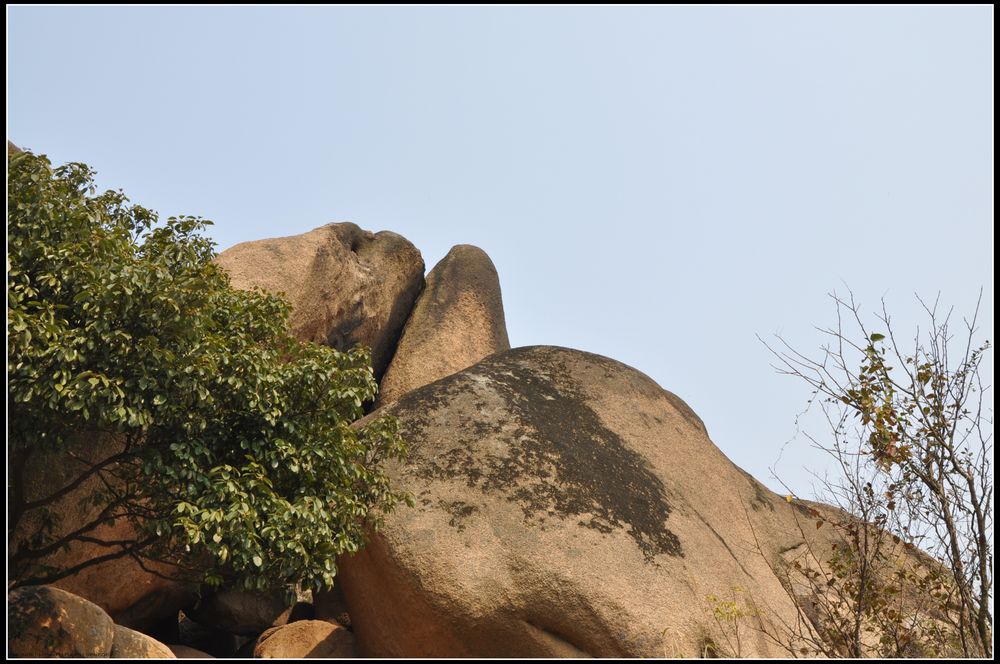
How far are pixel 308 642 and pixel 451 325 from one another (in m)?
8.51

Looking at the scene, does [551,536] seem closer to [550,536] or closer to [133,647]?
[550,536]

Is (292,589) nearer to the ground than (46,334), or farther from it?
nearer to the ground

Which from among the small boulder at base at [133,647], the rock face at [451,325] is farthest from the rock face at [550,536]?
the rock face at [451,325]

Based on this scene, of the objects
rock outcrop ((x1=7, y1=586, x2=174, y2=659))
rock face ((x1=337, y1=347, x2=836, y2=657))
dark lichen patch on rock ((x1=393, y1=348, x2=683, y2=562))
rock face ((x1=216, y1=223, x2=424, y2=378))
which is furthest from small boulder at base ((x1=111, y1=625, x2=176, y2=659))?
rock face ((x1=216, y1=223, x2=424, y2=378))

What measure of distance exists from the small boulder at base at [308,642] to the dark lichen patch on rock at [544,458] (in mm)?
2598

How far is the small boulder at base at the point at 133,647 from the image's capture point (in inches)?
364

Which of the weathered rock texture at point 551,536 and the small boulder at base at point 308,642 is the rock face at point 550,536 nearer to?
the weathered rock texture at point 551,536

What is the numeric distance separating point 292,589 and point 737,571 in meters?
5.48

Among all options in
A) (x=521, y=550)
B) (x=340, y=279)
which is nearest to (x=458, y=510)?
(x=521, y=550)

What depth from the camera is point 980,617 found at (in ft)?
25.1

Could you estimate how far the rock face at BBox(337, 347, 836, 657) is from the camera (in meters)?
10.3

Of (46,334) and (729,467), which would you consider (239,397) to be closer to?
(46,334)

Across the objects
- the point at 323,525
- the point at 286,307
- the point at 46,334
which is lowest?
the point at 323,525

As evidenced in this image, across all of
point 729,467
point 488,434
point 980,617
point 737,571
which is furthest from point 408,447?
point 980,617
